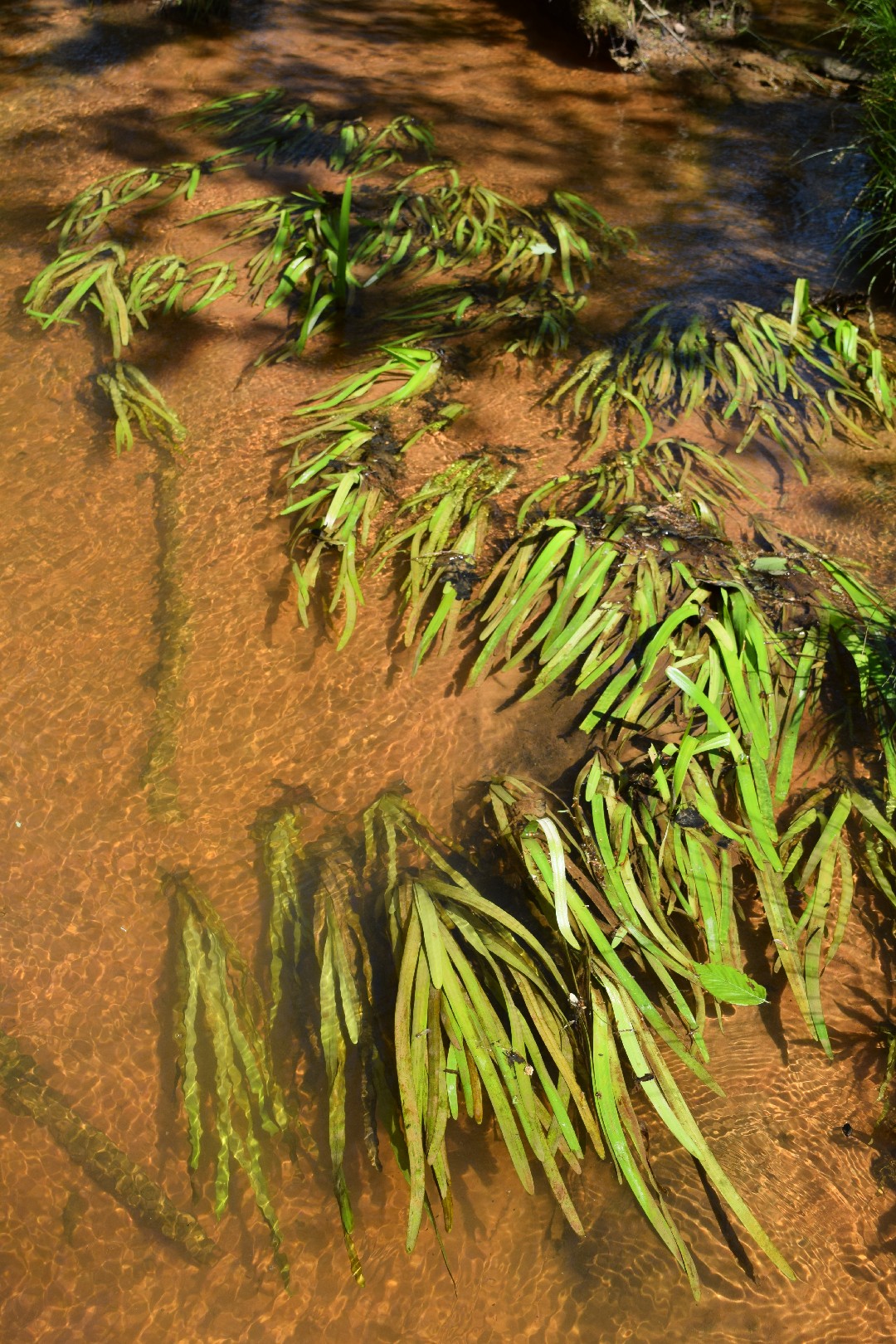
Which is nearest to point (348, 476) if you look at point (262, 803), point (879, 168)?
point (262, 803)

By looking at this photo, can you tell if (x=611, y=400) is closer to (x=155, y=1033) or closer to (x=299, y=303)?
(x=299, y=303)

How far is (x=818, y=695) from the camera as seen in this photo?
232 centimetres

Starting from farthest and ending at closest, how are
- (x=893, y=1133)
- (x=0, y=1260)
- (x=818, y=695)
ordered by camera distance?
(x=818, y=695) → (x=893, y=1133) → (x=0, y=1260)

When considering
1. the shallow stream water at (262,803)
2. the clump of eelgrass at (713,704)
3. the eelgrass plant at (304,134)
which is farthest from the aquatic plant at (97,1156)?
the eelgrass plant at (304,134)

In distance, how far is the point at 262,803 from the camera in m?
2.15

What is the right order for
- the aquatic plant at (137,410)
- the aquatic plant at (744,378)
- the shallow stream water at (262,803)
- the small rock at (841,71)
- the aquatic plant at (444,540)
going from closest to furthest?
1. the shallow stream water at (262,803)
2. the aquatic plant at (444,540)
3. the aquatic plant at (137,410)
4. the aquatic plant at (744,378)
5. the small rock at (841,71)

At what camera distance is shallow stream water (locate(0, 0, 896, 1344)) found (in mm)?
1570

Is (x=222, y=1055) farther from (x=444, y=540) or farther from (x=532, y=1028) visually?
(x=444, y=540)

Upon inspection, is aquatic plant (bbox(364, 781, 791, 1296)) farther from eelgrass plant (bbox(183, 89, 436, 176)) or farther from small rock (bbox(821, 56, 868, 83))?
small rock (bbox(821, 56, 868, 83))

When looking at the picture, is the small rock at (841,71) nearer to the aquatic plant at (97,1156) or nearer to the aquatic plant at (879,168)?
the aquatic plant at (879,168)

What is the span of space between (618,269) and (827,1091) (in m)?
2.85

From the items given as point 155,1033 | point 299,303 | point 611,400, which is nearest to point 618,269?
point 611,400

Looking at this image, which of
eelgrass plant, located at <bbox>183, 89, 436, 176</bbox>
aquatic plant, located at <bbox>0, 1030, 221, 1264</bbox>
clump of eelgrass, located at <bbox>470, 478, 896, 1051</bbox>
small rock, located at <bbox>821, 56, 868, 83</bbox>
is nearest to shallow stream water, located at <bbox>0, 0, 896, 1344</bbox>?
aquatic plant, located at <bbox>0, 1030, 221, 1264</bbox>

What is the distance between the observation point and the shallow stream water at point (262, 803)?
1570 mm
